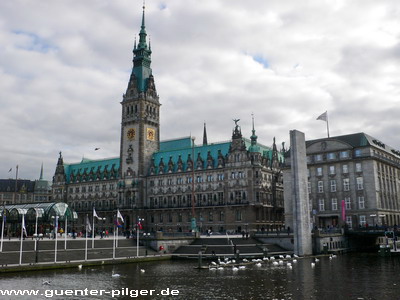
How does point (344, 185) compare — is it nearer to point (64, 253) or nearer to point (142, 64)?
point (64, 253)

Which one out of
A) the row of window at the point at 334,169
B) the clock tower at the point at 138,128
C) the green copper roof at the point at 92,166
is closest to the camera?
the row of window at the point at 334,169

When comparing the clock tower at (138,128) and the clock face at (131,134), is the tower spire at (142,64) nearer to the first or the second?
the clock tower at (138,128)

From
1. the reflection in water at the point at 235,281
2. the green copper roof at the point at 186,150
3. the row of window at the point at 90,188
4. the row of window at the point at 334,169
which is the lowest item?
the reflection in water at the point at 235,281

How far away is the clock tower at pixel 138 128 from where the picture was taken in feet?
468

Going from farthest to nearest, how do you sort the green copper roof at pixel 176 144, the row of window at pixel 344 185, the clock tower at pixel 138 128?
the green copper roof at pixel 176 144 < the clock tower at pixel 138 128 < the row of window at pixel 344 185

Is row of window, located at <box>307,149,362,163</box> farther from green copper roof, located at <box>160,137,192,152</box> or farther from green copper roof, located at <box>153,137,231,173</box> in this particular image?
green copper roof, located at <box>160,137,192,152</box>

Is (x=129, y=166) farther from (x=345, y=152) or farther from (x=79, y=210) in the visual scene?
(x=345, y=152)

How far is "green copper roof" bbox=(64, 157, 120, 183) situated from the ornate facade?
1.44 ft

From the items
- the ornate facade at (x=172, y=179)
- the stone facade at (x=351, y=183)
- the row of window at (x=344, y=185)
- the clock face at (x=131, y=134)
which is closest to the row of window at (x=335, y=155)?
the stone facade at (x=351, y=183)

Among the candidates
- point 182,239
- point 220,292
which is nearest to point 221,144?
point 182,239

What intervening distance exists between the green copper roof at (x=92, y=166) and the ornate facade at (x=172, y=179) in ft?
1.44

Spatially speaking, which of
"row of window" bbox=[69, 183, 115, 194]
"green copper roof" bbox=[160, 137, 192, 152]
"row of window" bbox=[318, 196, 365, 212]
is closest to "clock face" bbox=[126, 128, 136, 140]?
"green copper roof" bbox=[160, 137, 192, 152]

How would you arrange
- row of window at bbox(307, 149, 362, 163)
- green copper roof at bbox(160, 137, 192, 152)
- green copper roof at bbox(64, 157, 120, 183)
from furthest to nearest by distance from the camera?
1. green copper roof at bbox(64, 157, 120, 183)
2. green copper roof at bbox(160, 137, 192, 152)
3. row of window at bbox(307, 149, 362, 163)

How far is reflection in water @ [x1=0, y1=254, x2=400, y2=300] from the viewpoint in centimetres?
4034
